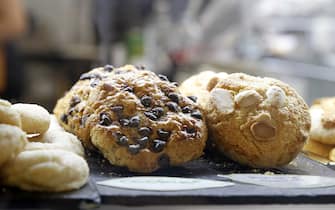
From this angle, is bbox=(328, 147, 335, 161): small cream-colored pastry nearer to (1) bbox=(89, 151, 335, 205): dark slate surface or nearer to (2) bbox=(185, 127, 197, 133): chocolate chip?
(1) bbox=(89, 151, 335, 205): dark slate surface

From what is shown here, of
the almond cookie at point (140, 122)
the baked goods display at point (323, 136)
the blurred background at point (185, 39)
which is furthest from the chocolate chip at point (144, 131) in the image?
the blurred background at point (185, 39)

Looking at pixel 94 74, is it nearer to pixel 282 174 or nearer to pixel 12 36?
pixel 282 174

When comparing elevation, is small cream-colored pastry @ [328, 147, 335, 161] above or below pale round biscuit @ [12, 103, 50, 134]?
below

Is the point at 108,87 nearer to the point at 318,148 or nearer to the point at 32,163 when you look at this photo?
the point at 32,163

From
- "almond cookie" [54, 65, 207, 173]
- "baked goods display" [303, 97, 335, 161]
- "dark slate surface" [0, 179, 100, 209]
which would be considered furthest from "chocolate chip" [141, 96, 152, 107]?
"baked goods display" [303, 97, 335, 161]

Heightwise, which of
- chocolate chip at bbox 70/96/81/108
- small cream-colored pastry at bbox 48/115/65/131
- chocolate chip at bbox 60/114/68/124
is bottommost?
small cream-colored pastry at bbox 48/115/65/131

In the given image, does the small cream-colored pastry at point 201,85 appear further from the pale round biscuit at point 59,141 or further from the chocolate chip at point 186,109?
the pale round biscuit at point 59,141

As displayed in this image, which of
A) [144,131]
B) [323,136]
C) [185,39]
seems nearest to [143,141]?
[144,131]

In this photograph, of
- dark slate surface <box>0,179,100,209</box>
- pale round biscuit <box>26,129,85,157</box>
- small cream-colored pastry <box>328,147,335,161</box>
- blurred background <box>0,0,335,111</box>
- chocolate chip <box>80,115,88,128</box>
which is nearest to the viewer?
dark slate surface <box>0,179,100,209</box>

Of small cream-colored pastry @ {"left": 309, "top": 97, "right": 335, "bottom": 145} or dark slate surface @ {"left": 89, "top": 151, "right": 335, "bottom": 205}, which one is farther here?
small cream-colored pastry @ {"left": 309, "top": 97, "right": 335, "bottom": 145}
